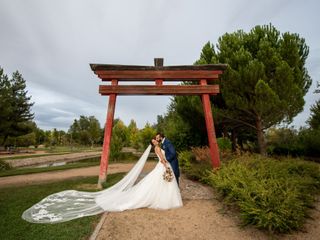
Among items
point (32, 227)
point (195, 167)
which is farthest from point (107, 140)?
point (195, 167)

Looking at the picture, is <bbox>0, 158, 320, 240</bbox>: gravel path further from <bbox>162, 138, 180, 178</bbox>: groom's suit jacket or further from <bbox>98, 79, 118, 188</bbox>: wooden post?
<bbox>98, 79, 118, 188</bbox>: wooden post

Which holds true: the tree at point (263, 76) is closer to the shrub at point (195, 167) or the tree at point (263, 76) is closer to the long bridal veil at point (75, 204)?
the shrub at point (195, 167)

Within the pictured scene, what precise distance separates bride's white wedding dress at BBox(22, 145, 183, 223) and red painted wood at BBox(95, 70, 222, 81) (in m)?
3.69

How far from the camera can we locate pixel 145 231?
14.0 ft

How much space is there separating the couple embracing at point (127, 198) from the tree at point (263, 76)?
6341 mm

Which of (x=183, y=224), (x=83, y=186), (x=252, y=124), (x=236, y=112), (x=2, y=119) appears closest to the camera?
(x=183, y=224)

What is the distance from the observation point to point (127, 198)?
19.1 ft

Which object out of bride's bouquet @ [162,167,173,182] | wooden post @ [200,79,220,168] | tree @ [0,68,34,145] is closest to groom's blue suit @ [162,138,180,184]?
bride's bouquet @ [162,167,173,182]

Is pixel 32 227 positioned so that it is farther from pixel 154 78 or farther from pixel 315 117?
pixel 315 117

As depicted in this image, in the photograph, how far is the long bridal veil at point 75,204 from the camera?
491 cm

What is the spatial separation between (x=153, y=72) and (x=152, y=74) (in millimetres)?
88

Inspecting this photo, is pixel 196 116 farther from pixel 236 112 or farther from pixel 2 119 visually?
pixel 2 119

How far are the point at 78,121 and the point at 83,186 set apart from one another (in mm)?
64797

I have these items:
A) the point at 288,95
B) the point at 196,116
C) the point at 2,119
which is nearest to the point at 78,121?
the point at 2,119
